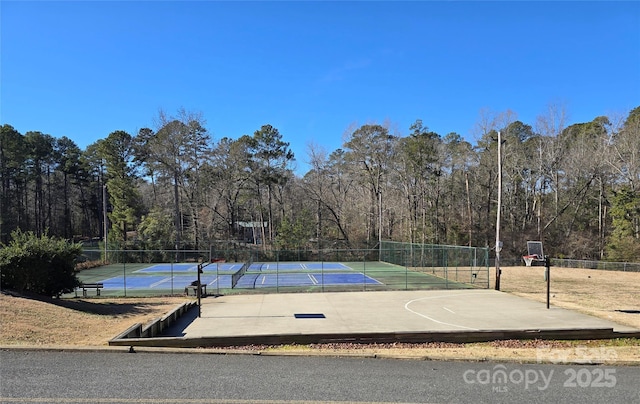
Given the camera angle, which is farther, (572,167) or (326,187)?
(326,187)

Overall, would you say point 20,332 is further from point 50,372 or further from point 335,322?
point 335,322

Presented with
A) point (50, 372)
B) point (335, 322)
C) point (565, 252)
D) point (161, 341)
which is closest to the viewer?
point (50, 372)

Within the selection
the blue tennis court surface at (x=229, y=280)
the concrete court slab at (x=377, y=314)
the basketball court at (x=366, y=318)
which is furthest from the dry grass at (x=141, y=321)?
the blue tennis court surface at (x=229, y=280)

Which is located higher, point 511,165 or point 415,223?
point 511,165

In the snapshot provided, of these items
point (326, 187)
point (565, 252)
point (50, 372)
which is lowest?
point (565, 252)

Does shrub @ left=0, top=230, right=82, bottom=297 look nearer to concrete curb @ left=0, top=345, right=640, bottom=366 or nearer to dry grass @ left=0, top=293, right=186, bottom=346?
dry grass @ left=0, top=293, right=186, bottom=346

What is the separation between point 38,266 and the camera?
51.1 feet

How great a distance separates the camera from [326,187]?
67562mm

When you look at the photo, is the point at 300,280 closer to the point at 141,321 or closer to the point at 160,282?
the point at 160,282

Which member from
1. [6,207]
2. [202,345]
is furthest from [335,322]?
[6,207]

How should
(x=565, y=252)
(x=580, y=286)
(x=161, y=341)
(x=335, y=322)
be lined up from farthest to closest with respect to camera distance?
(x=565, y=252) → (x=580, y=286) → (x=335, y=322) → (x=161, y=341)

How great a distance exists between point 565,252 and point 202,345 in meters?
51.5

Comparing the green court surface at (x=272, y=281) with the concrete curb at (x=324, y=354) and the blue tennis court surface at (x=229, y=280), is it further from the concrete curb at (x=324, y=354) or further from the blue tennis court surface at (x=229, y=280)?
the concrete curb at (x=324, y=354)

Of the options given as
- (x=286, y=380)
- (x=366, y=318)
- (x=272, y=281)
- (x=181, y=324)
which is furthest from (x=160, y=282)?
(x=286, y=380)
